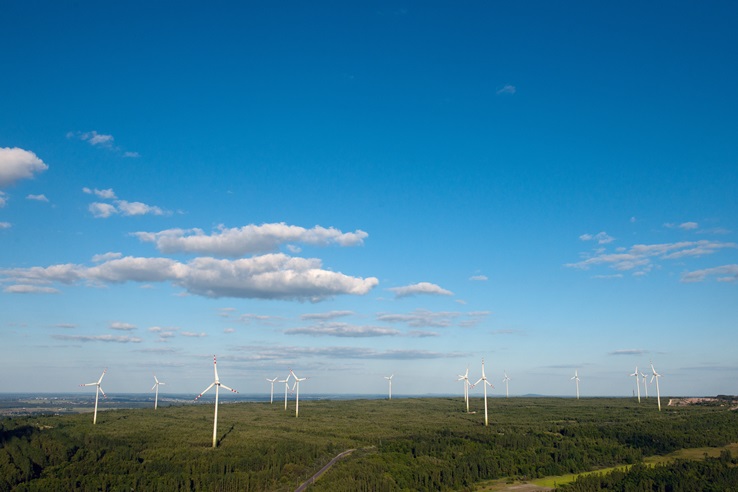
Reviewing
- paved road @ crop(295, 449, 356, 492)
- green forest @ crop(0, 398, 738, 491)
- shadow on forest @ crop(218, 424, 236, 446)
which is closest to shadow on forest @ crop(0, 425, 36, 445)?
green forest @ crop(0, 398, 738, 491)

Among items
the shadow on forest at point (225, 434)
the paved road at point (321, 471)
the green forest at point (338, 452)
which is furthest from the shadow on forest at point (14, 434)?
the paved road at point (321, 471)

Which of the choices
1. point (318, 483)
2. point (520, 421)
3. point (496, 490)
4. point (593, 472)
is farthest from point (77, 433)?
Result: point (520, 421)

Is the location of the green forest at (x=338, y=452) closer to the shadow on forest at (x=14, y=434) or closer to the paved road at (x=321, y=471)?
the shadow on forest at (x=14, y=434)

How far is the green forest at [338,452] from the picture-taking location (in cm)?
9206

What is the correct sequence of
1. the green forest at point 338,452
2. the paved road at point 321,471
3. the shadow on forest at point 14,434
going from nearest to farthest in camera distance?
the paved road at point 321,471 → the green forest at point 338,452 → the shadow on forest at point 14,434

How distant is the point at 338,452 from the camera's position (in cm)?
12219

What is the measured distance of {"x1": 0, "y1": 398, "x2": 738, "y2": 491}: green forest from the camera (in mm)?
92062

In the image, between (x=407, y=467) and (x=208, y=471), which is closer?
(x=208, y=471)

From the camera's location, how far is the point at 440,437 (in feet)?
452

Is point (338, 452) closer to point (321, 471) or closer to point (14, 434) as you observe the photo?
point (321, 471)

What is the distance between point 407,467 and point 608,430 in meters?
73.9

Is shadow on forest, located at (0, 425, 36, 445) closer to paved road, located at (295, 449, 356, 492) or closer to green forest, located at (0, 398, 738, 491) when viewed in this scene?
green forest, located at (0, 398, 738, 491)

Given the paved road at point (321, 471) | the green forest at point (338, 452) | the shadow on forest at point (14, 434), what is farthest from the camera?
the shadow on forest at point (14, 434)

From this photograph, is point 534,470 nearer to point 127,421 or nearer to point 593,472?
point 593,472
